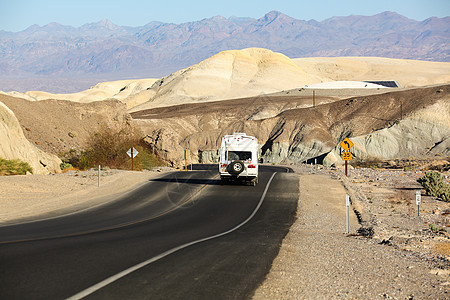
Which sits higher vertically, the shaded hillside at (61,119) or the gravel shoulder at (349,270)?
the shaded hillside at (61,119)

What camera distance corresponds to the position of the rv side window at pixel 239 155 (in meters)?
29.8

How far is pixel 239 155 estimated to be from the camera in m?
29.9

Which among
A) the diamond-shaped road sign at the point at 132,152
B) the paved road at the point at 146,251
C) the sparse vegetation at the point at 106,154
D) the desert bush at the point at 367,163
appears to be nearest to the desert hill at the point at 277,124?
the desert bush at the point at 367,163

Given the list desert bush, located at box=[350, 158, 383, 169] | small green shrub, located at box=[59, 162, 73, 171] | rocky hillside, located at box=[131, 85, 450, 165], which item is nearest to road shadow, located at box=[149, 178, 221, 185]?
small green shrub, located at box=[59, 162, 73, 171]

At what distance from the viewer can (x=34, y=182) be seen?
29.6 m

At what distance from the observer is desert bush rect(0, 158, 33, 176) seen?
1275 inches

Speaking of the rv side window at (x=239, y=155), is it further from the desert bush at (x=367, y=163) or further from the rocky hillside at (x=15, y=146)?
the desert bush at (x=367, y=163)

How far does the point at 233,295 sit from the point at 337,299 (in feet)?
5.48

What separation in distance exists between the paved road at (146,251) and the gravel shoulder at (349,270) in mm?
466

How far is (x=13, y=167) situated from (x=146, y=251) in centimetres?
2395

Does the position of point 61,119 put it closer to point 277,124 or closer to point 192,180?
point 192,180

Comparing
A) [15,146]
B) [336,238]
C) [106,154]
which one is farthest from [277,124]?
[336,238]

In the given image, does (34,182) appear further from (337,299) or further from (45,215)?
(337,299)

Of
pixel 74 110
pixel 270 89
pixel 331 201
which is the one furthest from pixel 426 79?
pixel 331 201
